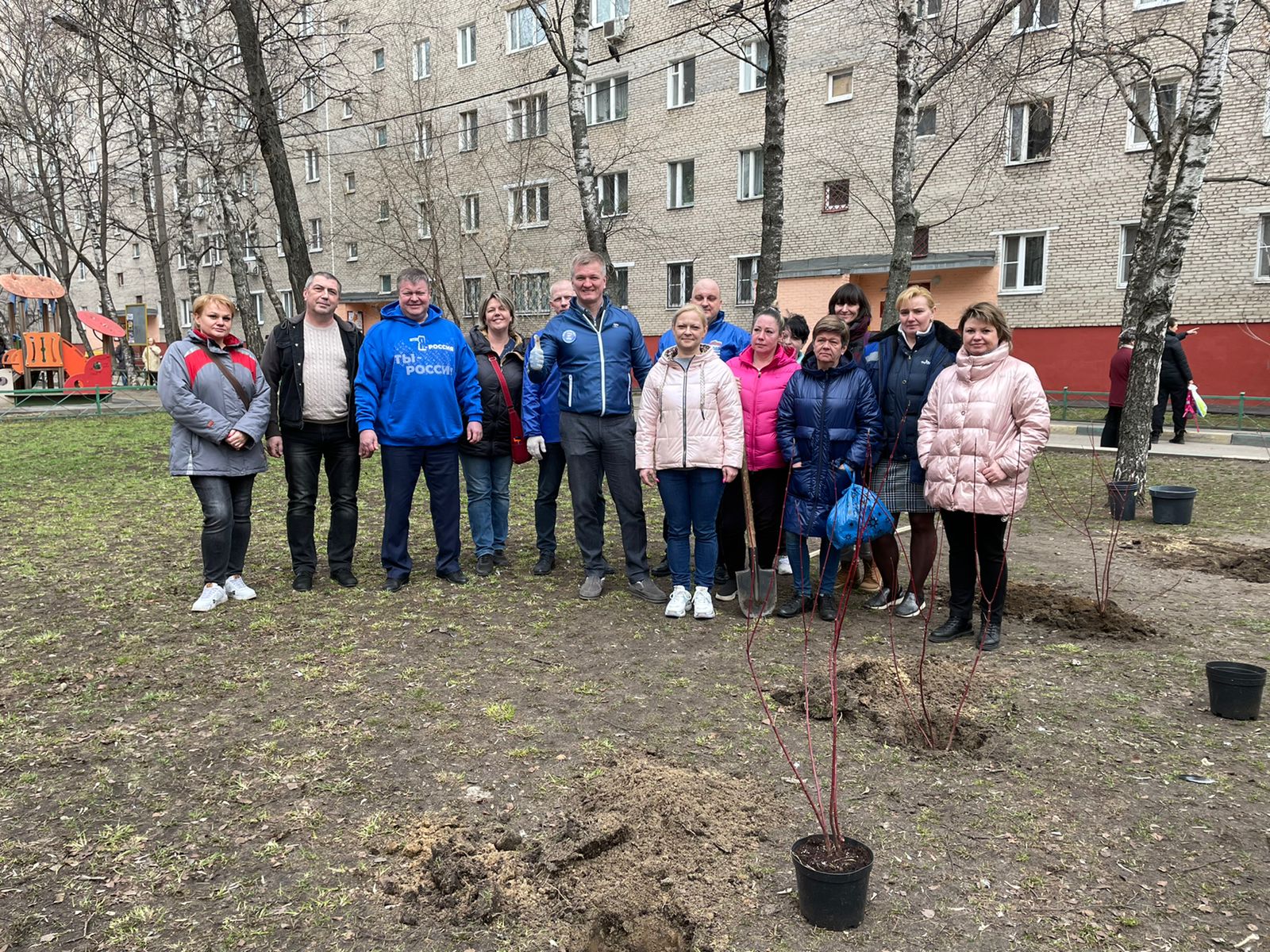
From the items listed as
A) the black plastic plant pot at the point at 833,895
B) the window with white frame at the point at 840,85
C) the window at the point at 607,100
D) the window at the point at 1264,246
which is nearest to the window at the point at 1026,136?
the window with white frame at the point at 840,85

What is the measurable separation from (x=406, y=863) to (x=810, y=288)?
73.7 feet

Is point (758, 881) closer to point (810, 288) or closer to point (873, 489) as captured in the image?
point (873, 489)

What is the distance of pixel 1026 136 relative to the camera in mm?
21328

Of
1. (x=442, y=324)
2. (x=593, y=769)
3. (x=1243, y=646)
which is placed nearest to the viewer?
(x=593, y=769)

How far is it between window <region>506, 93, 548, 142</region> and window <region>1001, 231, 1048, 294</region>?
15533 mm

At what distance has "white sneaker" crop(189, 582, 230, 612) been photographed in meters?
5.32

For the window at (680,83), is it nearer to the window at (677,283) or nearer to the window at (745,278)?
the window at (677,283)

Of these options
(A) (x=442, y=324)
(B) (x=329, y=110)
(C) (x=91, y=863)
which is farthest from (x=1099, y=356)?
(B) (x=329, y=110)

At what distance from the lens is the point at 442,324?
5.80m

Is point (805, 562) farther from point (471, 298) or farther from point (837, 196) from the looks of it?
point (471, 298)

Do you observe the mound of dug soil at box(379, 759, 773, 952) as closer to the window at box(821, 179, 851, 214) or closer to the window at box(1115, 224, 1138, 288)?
the window at box(1115, 224, 1138, 288)

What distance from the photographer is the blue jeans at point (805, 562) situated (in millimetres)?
5090

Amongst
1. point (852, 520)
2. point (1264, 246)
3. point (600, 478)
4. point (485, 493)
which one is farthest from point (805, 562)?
point (1264, 246)

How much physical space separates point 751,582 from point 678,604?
469mm
